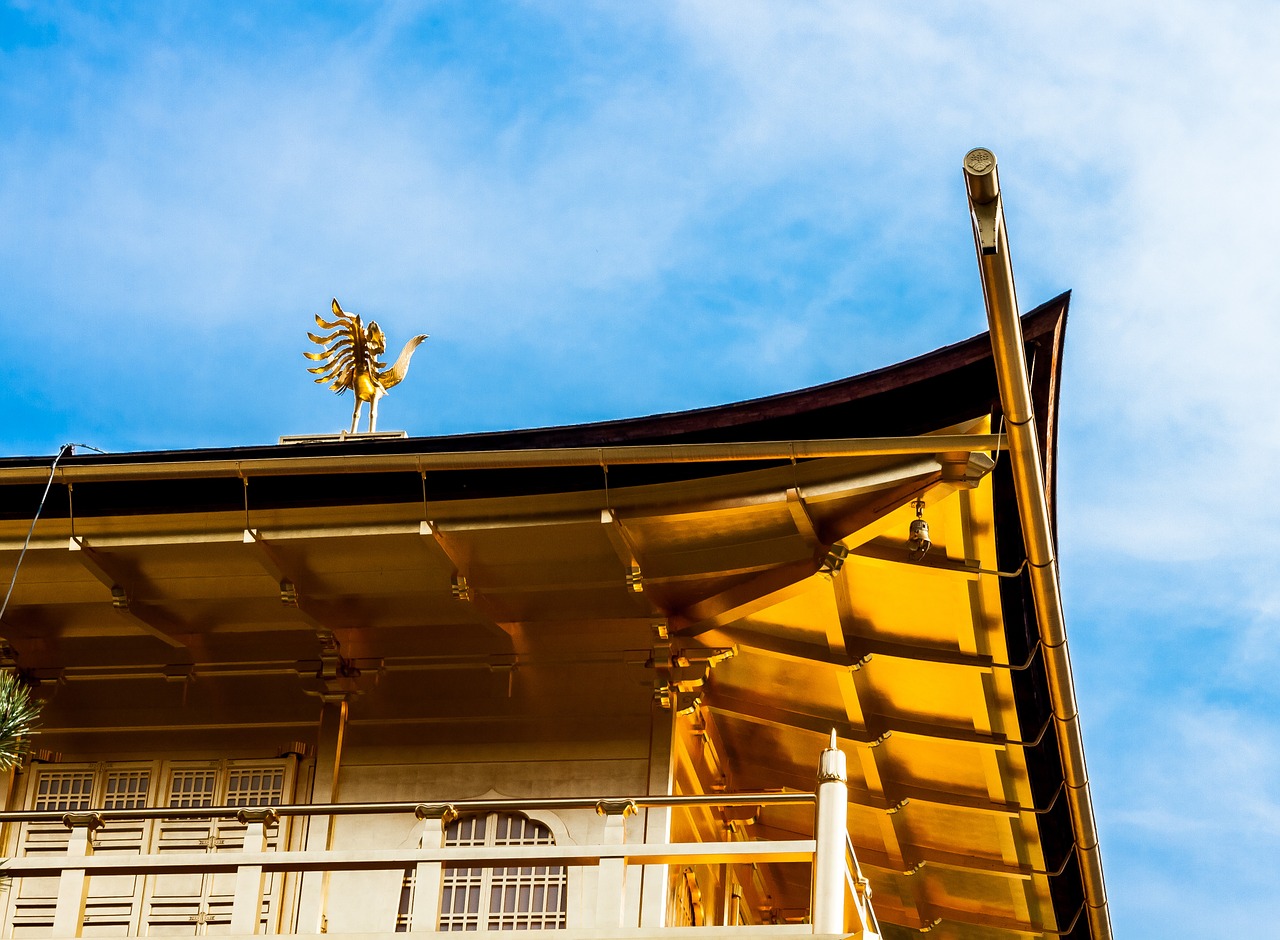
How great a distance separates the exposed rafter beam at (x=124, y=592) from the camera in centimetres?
1191

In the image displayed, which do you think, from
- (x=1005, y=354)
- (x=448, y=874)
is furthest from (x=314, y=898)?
(x=1005, y=354)

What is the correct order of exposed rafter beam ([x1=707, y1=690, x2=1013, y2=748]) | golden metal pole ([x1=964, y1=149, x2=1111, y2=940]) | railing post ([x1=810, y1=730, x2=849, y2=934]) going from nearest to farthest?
golden metal pole ([x1=964, y1=149, x2=1111, y2=940]) < railing post ([x1=810, y1=730, x2=849, y2=934]) < exposed rafter beam ([x1=707, y1=690, x2=1013, y2=748])

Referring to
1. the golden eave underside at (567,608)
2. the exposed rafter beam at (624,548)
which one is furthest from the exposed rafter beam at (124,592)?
the exposed rafter beam at (624,548)

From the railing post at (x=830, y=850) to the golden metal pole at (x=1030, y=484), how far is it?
2.34m

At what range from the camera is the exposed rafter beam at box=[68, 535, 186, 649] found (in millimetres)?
11906

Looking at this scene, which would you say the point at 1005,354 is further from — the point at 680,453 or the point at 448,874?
the point at 448,874

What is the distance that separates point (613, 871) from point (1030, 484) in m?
3.54

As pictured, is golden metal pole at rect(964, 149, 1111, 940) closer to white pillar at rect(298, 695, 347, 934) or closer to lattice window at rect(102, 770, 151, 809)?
white pillar at rect(298, 695, 347, 934)

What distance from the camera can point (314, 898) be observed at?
37.8 ft

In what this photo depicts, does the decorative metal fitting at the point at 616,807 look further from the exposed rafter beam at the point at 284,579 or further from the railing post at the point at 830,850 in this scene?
the exposed rafter beam at the point at 284,579

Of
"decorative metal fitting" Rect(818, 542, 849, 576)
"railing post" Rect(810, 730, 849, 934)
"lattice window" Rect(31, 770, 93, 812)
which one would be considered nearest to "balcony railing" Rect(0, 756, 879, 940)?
"railing post" Rect(810, 730, 849, 934)

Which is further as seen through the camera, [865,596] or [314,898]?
[865,596]

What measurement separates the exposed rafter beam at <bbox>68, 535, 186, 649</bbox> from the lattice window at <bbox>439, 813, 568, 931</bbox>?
2780 mm

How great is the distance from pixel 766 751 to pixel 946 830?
2.24m
